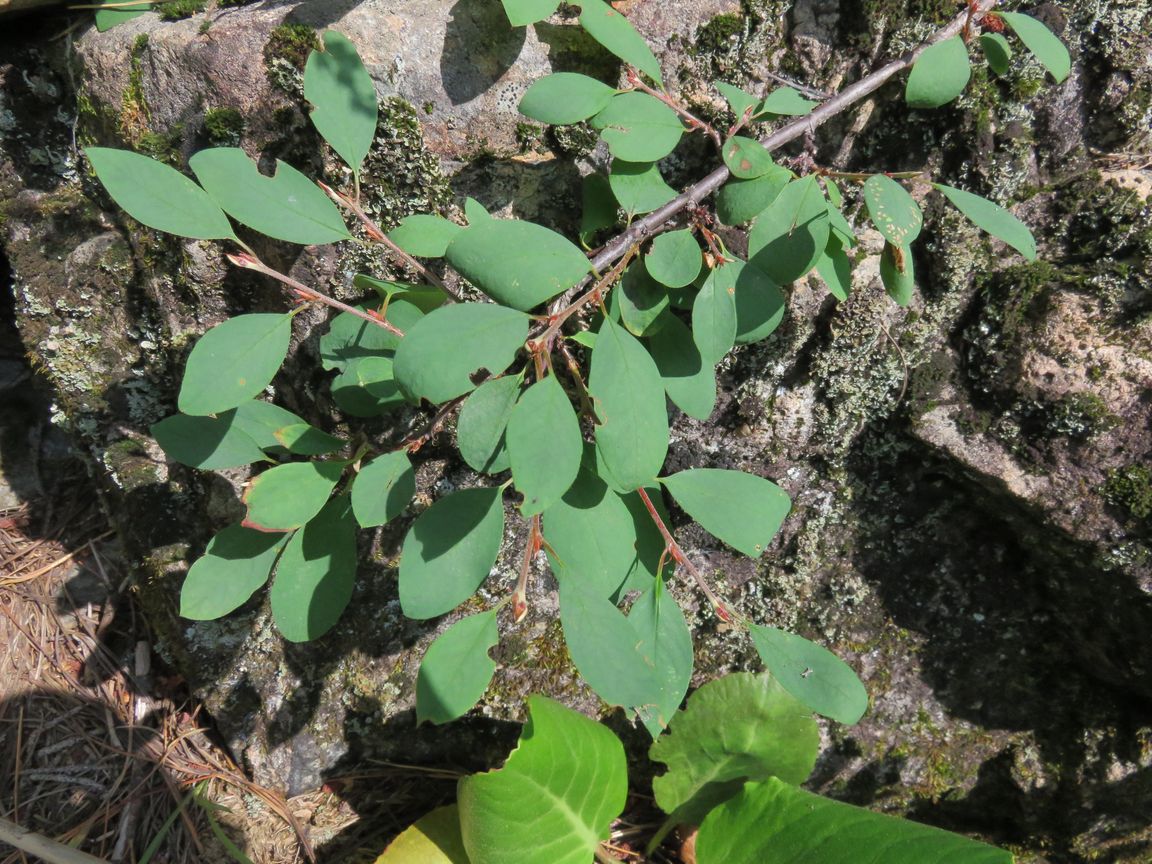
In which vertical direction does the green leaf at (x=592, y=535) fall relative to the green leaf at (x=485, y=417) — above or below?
below

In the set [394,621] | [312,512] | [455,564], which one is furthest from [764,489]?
[394,621]

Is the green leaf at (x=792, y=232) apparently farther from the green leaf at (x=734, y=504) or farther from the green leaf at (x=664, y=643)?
the green leaf at (x=664, y=643)

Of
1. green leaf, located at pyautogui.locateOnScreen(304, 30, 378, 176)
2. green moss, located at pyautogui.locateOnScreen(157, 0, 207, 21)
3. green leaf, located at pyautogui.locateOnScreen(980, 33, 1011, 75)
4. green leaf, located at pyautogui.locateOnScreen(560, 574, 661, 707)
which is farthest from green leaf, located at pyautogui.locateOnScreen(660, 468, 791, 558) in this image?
green moss, located at pyautogui.locateOnScreen(157, 0, 207, 21)

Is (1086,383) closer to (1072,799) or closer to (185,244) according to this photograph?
(1072,799)

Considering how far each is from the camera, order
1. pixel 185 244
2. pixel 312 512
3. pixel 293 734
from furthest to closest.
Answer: pixel 293 734 → pixel 185 244 → pixel 312 512

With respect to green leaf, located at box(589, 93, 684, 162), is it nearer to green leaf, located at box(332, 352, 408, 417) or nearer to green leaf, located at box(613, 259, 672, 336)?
green leaf, located at box(613, 259, 672, 336)

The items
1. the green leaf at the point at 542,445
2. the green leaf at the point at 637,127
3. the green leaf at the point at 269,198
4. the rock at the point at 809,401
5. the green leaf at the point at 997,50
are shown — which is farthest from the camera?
the rock at the point at 809,401

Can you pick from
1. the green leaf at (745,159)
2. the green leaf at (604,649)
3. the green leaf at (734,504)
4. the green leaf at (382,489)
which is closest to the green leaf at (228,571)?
the green leaf at (382,489)
